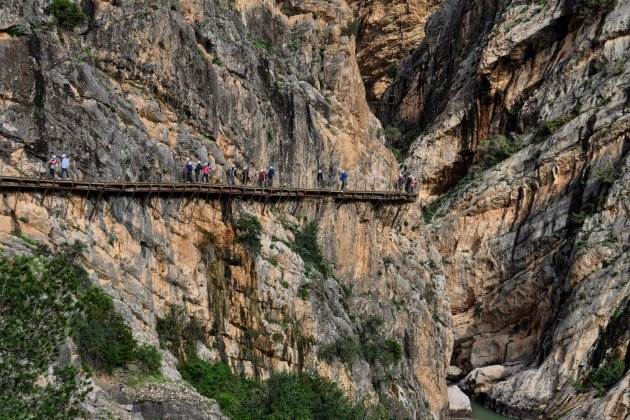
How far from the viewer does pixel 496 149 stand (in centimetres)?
5941

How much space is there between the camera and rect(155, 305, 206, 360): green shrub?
29394 mm

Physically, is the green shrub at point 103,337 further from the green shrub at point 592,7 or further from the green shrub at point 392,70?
the green shrub at point 392,70

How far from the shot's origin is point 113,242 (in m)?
29.2

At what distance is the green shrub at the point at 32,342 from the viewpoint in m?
17.2

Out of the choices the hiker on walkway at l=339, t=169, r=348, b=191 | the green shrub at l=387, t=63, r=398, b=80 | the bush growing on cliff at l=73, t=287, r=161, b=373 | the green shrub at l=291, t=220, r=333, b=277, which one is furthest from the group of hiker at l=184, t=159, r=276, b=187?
the green shrub at l=387, t=63, r=398, b=80

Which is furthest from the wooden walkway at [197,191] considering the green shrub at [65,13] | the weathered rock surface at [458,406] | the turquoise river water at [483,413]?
the turquoise river water at [483,413]

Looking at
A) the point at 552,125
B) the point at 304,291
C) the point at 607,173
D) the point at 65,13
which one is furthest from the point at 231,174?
the point at 552,125

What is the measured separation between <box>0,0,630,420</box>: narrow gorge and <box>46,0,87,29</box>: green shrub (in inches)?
2.8

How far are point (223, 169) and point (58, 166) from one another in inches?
325

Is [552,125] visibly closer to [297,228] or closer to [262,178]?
[297,228]

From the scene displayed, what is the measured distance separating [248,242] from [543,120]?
103 ft

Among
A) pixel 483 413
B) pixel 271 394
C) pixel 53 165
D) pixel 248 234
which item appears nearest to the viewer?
pixel 53 165

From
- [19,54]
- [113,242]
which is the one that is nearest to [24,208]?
[113,242]

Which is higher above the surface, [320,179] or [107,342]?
[320,179]
